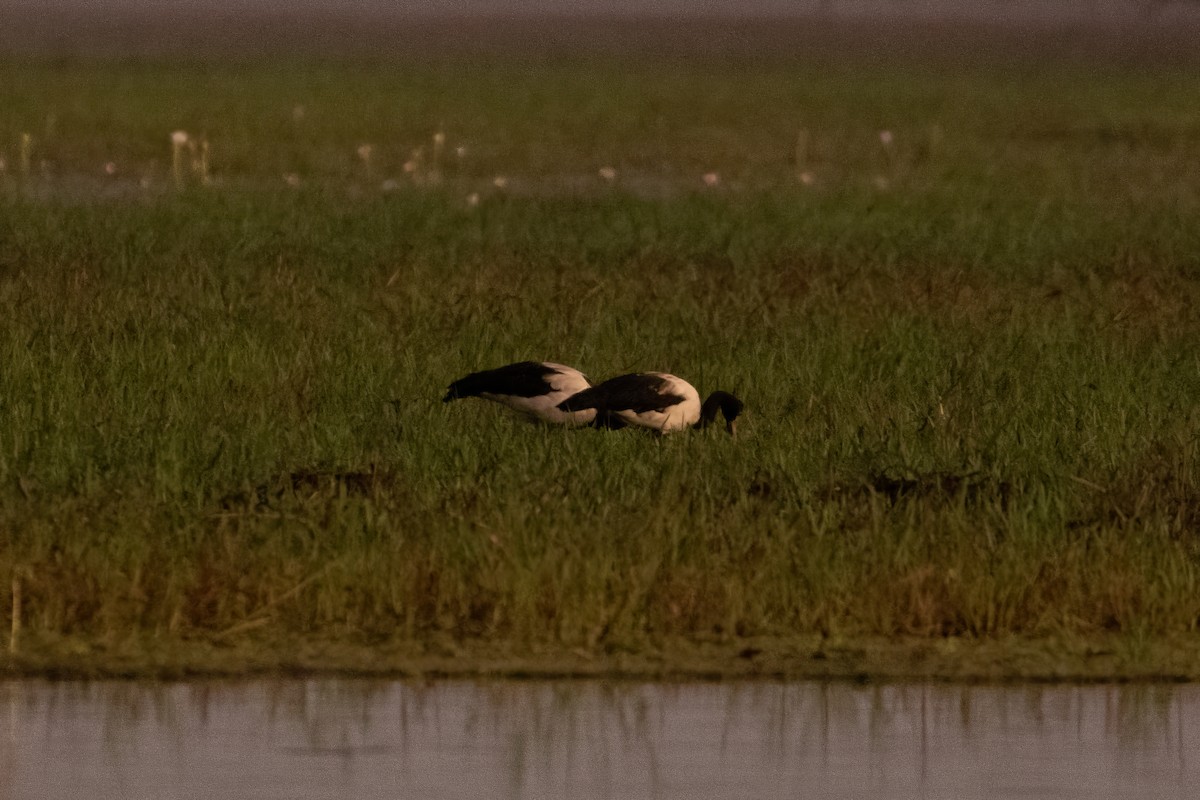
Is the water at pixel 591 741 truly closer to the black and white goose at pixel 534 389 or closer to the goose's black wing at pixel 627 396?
the goose's black wing at pixel 627 396

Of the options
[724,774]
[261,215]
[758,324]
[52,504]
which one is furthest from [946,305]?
[724,774]

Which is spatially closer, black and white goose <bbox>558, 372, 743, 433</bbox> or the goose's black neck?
black and white goose <bbox>558, 372, 743, 433</bbox>

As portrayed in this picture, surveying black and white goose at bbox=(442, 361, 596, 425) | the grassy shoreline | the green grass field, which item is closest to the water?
the grassy shoreline

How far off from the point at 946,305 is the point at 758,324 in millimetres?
1583

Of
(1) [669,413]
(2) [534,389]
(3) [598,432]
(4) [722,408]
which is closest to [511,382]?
(2) [534,389]

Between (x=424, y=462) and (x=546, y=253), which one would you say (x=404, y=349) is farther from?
(x=546, y=253)

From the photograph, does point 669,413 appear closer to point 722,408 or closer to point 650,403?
point 650,403

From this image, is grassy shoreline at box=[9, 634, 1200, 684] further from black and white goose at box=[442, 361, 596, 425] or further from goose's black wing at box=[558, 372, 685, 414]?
black and white goose at box=[442, 361, 596, 425]

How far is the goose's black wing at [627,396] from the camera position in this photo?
11.5 meters

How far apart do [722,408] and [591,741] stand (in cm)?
448

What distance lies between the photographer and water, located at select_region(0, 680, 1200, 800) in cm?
695

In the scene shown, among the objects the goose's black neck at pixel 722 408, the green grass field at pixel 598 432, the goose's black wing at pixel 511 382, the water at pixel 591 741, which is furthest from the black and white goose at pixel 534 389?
the water at pixel 591 741

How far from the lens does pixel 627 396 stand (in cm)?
1148

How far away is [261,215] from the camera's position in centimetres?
2042
